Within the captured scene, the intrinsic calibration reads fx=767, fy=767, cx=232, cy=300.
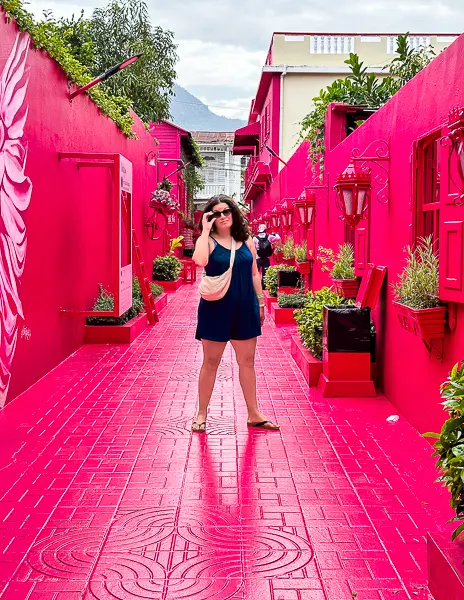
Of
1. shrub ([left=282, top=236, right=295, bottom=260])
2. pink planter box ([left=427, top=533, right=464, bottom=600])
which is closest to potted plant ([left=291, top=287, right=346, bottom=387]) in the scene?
pink planter box ([left=427, top=533, right=464, bottom=600])

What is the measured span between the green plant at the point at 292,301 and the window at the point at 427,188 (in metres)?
7.32

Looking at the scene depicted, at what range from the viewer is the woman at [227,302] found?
621cm

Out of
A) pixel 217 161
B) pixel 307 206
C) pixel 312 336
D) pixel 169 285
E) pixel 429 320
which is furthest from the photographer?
pixel 217 161

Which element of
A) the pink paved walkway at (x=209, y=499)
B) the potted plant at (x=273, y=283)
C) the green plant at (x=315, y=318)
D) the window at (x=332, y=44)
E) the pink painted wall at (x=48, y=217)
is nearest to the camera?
the pink paved walkway at (x=209, y=499)

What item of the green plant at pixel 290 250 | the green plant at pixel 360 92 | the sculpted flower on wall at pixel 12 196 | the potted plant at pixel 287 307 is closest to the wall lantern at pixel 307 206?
the green plant at pixel 360 92

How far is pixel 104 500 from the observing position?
464 cm

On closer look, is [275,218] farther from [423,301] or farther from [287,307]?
[423,301]

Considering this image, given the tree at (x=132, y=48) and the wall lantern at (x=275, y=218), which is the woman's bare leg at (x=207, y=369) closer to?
the wall lantern at (x=275, y=218)

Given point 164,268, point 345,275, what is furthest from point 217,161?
point 345,275

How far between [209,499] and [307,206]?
8.45 metres

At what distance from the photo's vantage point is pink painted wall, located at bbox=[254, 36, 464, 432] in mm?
5445

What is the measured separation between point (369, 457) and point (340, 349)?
6.87 feet

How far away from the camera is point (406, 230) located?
6688 mm

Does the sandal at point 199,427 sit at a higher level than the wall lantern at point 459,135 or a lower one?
lower
